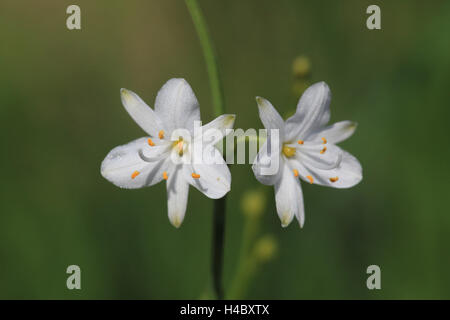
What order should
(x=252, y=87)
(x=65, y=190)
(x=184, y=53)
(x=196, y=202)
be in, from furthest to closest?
(x=184, y=53) → (x=252, y=87) → (x=196, y=202) → (x=65, y=190)

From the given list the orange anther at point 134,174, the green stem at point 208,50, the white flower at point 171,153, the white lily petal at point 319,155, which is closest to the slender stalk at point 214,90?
the green stem at point 208,50

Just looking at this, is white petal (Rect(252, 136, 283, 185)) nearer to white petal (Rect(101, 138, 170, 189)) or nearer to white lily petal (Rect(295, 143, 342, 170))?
white lily petal (Rect(295, 143, 342, 170))

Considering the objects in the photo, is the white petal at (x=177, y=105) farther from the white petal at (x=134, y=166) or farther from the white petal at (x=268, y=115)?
the white petal at (x=268, y=115)

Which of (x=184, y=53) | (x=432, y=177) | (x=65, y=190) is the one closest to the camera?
(x=432, y=177)

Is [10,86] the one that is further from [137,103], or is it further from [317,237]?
[317,237]

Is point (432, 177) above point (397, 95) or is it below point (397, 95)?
below

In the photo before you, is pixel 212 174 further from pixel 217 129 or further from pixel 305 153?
pixel 305 153

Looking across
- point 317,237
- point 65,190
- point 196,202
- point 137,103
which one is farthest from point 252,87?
point 137,103
